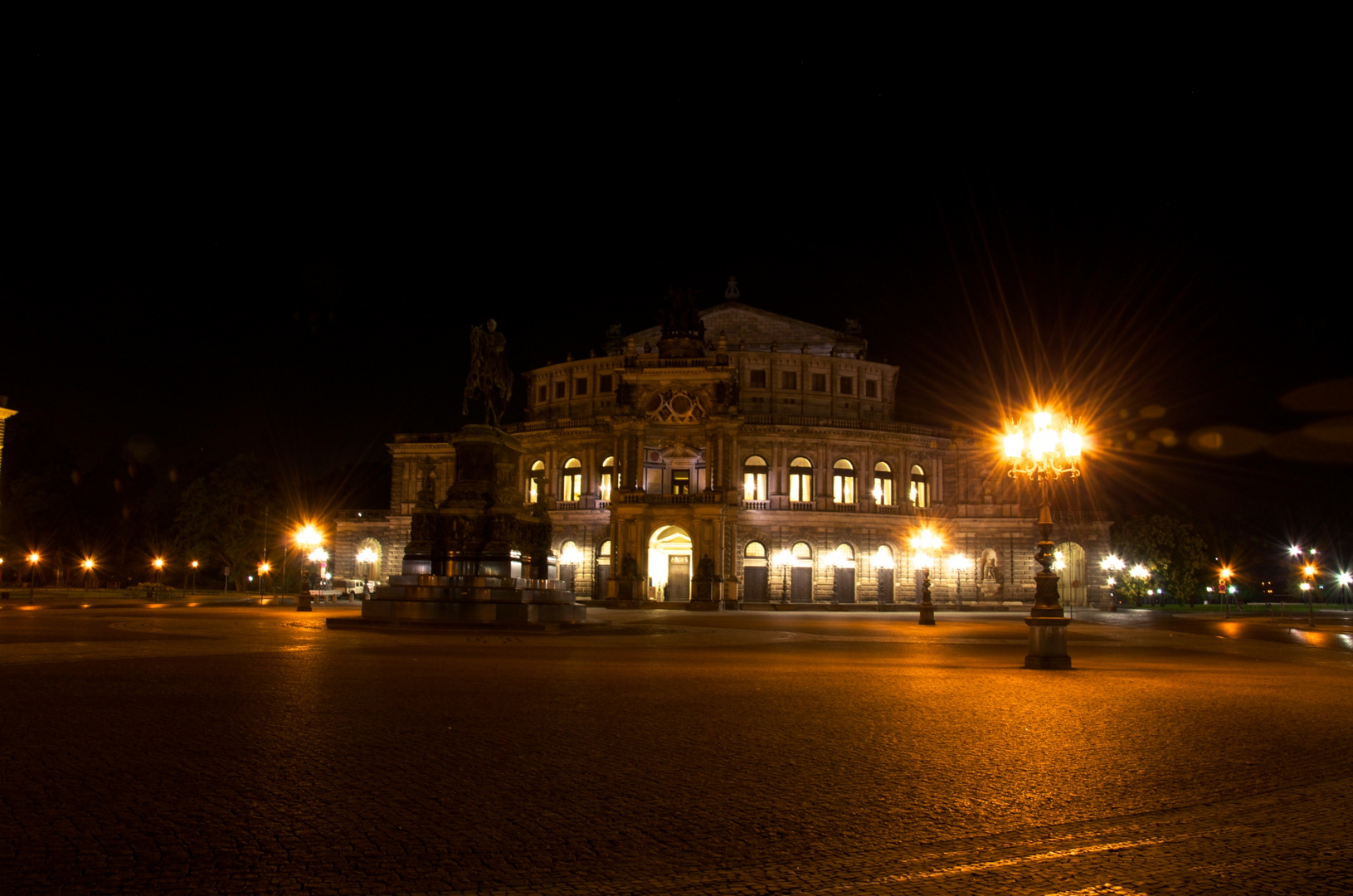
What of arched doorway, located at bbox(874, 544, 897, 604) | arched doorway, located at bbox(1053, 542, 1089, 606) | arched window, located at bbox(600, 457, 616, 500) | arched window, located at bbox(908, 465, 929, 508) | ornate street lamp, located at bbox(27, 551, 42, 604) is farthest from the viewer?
ornate street lamp, located at bbox(27, 551, 42, 604)

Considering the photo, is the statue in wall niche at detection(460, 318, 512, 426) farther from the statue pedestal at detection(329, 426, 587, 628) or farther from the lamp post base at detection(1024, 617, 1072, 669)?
the lamp post base at detection(1024, 617, 1072, 669)

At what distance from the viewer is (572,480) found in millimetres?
67750

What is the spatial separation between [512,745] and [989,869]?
467cm

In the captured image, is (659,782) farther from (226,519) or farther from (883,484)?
(226,519)

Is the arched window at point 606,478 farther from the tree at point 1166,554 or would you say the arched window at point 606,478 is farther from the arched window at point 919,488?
the tree at point 1166,554

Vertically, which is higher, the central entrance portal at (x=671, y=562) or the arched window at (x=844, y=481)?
the arched window at (x=844, y=481)

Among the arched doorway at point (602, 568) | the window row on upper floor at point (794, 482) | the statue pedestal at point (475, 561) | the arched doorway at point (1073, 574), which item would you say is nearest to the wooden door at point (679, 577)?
the arched doorway at point (602, 568)

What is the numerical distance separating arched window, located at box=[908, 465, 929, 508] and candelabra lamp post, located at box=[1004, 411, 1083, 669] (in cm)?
4487

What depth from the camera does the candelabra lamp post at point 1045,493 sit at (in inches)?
713

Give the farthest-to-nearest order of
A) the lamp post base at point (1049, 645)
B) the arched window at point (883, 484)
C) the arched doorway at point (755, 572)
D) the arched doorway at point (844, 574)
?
the arched window at point (883, 484), the arched doorway at point (844, 574), the arched doorway at point (755, 572), the lamp post base at point (1049, 645)

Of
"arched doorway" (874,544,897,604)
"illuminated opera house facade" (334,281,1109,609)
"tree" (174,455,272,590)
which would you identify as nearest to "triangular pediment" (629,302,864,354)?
"illuminated opera house facade" (334,281,1109,609)

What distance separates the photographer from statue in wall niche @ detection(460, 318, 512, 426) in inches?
1241

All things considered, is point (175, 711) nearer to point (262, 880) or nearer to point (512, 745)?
point (512, 745)

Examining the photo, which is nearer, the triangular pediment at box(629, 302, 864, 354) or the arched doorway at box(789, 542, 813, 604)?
the arched doorway at box(789, 542, 813, 604)
